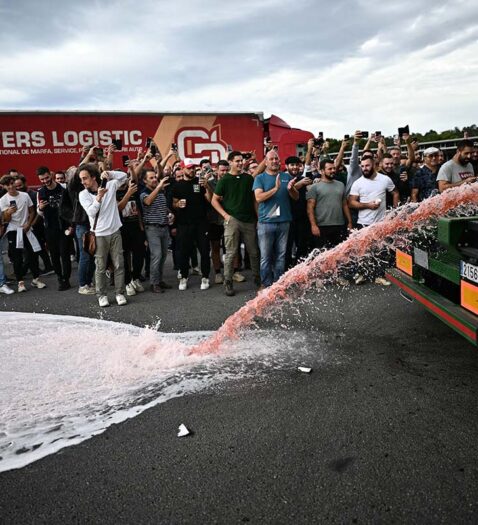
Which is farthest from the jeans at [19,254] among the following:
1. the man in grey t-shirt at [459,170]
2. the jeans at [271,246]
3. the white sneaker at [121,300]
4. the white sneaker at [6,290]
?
the man in grey t-shirt at [459,170]

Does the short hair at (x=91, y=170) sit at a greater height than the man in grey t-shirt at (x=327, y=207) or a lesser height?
greater

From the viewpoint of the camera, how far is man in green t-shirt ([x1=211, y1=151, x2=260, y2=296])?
7051 millimetres

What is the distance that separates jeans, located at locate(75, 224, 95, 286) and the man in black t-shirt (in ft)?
2.09

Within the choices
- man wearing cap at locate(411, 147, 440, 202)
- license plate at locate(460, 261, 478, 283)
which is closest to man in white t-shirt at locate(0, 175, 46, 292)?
man wearing cap at locate(411, 147, 440, 202)

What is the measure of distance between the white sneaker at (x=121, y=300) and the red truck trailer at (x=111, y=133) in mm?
6863

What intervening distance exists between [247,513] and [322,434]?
31.8 inches

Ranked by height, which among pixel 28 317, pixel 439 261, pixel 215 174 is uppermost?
pixel 215 174

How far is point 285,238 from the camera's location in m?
6.86

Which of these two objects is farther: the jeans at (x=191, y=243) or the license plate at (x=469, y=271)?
the jeans at (x=191, y=243)

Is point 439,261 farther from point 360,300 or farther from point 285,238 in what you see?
point 285,238

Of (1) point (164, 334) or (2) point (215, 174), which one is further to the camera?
(2) point (215, 174)

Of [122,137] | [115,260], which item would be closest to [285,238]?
[115,260]

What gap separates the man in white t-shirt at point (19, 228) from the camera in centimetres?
790

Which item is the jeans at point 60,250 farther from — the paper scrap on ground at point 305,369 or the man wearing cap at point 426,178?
the man wearing cap at point 426,178
